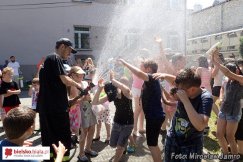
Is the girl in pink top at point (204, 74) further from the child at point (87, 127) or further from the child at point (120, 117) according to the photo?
the child at point (87, 127)

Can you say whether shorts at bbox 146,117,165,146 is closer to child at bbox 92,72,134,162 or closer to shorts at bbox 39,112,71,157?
child at bbox 92,72,134,162

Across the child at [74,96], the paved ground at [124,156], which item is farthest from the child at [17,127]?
the paved ground at [124,156]

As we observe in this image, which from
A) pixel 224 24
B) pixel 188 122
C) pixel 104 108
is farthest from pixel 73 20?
pixel 224 24

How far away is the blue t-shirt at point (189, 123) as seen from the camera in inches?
119

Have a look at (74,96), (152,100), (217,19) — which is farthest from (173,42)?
(217,19)

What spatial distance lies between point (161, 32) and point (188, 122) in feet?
62.1

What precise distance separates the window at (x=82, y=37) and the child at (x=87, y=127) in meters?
15.9

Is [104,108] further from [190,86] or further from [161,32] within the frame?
[161,32]

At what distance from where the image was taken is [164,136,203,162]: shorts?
3.15m

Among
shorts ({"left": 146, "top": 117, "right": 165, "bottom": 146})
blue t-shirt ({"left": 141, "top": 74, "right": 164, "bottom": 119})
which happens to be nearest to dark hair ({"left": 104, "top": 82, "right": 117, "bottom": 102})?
blue t-shirt ({"left": 141, "top": 74, "right": 164, "bottom": 119})

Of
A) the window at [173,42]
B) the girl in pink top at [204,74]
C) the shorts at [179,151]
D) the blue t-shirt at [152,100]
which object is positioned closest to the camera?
the shorts at [179,151]

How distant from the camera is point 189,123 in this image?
312 centimetres

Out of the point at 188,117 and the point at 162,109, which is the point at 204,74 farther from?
Answer: the point at 188,117

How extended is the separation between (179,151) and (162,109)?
127 centimetres
